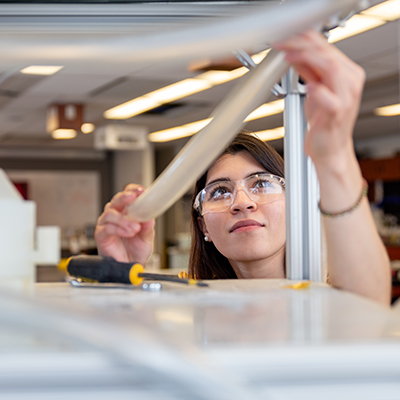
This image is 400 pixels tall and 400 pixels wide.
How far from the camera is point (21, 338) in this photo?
0.89 feet

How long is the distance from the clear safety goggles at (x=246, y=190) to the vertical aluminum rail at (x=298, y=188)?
19.8 inches

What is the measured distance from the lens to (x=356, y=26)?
9.85ft

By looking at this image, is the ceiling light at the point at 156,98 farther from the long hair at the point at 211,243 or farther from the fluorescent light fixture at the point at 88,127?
the long hair at the point at 211,243

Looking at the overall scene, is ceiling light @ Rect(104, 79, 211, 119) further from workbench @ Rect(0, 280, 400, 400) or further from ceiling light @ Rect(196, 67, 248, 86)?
workbench @ Rect(0, 280, 400, 400)

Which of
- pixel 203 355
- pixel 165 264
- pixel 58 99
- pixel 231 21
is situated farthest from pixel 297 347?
pixel 165 264

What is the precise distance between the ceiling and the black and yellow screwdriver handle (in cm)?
19

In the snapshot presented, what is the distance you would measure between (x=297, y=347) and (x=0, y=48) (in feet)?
0.69

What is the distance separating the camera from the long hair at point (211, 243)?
4.02 feet

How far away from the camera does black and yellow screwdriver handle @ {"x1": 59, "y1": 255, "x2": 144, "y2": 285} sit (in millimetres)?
532

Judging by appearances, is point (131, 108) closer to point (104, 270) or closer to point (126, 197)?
point (126, 197)

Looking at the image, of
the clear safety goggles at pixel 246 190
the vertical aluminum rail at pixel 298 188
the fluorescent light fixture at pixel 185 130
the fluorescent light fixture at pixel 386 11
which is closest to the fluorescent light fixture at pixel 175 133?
the fluorescent light fixture at pixel 185 130

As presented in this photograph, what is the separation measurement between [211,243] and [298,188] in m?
0.80

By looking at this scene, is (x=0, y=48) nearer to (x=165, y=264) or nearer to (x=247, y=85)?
(x=247, y=85)

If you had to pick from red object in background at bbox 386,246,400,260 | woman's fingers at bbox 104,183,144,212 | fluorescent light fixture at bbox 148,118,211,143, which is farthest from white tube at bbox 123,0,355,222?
red object in background at bbox 386,246,400,260
